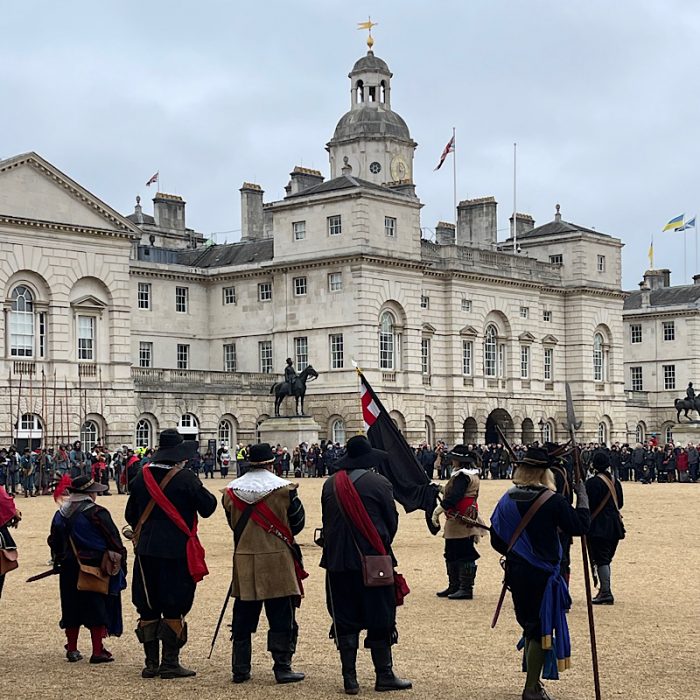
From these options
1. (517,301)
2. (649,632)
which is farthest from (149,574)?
(517,301)

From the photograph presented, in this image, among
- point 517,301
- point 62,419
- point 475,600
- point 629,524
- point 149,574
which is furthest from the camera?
point 517,301

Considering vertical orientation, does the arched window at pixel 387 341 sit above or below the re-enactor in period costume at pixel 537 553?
above

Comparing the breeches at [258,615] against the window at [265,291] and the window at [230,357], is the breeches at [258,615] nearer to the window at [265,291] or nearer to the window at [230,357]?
the window at [265,291]

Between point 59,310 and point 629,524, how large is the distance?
29.1 metres

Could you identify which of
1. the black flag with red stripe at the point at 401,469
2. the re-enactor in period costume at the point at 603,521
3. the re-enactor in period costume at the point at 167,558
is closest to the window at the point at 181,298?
the re-enactor in period costume at the point at 603,521

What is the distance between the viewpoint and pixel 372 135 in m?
79.4

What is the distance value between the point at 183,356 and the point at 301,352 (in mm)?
6314

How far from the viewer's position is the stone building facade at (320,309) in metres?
52.2

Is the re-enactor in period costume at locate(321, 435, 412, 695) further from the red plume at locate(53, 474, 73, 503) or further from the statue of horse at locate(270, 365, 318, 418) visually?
the statue of horse at locate(270, 365, 318, 418)

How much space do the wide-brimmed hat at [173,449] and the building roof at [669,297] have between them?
7717 cm

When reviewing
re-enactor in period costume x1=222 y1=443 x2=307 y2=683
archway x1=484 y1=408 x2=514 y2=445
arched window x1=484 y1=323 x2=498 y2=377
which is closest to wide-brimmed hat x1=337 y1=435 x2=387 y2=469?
re-enactor in period costume x1=222 y1=443 x2=307 y2=683

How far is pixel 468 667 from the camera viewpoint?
12289 millimetres

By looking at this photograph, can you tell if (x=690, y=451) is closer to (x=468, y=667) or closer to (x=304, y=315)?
(x=304, y=315)

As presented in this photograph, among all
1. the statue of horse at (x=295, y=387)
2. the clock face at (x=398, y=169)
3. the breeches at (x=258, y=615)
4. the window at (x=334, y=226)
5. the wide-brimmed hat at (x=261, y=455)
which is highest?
the clock face at (x=398, y=169)
